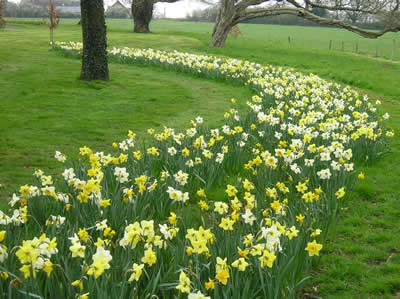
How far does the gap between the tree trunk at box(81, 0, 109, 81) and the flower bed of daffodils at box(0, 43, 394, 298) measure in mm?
6504

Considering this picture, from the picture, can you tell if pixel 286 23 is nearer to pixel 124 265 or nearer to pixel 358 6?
pixel 358 6

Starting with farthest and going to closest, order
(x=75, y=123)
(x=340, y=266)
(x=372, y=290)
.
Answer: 1. (x=75, y=123)
2. (x=340, y=266)
3. (x=372, y=290)

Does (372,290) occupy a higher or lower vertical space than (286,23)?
lower

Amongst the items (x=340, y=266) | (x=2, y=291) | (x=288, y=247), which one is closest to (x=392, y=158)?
(x=340, y=266)

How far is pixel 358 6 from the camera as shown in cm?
1995

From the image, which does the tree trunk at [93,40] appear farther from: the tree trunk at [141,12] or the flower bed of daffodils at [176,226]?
the tree trunk at [141,12]

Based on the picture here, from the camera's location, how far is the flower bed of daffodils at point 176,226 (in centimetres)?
250

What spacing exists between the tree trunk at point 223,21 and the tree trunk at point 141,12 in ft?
32.3

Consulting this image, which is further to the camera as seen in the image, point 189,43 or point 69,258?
point 189,43

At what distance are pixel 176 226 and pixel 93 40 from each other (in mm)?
8957

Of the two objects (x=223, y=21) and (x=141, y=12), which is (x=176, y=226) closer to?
(x=223, y=21)

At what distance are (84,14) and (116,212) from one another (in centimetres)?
899

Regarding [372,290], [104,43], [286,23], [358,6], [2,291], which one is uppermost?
[286,23]

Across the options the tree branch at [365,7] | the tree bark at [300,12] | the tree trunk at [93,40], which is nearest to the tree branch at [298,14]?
the tree bark at [300,12]
